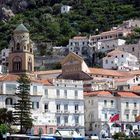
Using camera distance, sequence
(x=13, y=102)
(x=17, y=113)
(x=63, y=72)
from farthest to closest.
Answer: (x=63, y=72) → (x=13, y=102) → (x=17, y=113)

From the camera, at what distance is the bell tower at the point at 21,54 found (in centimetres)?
12658

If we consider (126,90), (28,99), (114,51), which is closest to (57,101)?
(28,99)

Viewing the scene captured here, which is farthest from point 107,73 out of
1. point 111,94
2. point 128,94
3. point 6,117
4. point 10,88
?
Answer: point 6,117

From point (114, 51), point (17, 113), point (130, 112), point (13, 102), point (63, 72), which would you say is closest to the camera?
point (17, 113)

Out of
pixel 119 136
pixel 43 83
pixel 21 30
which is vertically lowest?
pixel 119 136

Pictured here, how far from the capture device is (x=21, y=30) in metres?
130

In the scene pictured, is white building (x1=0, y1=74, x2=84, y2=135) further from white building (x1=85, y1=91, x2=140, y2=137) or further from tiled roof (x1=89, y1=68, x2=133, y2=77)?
tiled roof (x1=89, y1=68, x2=133, y2=77)

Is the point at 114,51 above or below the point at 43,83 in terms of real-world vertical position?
above

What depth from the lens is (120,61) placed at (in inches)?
6973

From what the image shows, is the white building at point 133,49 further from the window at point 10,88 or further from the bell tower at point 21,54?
the window at point 10,88

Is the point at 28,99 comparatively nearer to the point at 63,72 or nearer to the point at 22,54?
the point at 22,54

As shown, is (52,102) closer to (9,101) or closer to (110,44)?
(9,101)

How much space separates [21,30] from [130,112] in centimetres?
2271

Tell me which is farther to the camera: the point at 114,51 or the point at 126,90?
the point at 114,51
